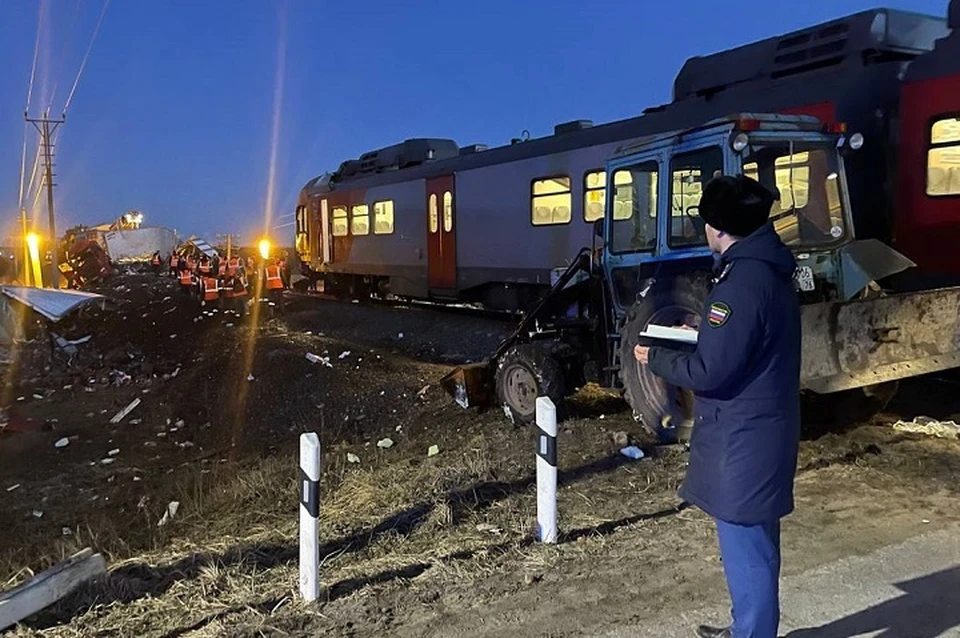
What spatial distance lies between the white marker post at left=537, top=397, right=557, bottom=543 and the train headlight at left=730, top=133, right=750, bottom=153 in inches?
91.7

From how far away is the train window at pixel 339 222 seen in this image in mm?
21578

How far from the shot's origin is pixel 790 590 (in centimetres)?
397

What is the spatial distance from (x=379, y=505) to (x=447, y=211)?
1154cm

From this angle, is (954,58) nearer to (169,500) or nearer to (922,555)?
(922,555)

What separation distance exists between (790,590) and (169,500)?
17.1 feet

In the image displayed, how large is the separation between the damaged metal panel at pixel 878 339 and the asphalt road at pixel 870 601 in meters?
1.46

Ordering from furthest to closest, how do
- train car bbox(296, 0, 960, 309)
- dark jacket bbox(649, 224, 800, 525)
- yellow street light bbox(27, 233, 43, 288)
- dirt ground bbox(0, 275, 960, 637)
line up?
yellow street light bbox(27, 233, 43, 288) < train car bbox(296, 0, 960, 309) < dirt ground bbox(0, 275, 960, 637) < dark jacket bbox(649, 224, 800, 525)

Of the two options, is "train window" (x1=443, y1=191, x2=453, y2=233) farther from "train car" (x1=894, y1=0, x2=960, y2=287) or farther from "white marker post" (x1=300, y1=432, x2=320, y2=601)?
"white marker post" (x1=300, y1=432, x2=320, y2=601)

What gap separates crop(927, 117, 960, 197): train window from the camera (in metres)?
8.55

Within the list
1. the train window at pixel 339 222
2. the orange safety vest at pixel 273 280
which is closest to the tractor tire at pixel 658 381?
the orange safety vest at pixel 273 280

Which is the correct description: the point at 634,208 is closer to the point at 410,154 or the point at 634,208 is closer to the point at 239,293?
the point at 410,154

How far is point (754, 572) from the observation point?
3006 mm

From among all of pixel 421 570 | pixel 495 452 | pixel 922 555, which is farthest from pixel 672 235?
pixel 421 570

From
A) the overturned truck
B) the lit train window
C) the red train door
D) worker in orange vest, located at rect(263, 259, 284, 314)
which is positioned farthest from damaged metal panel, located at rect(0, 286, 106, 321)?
the overturned truck
